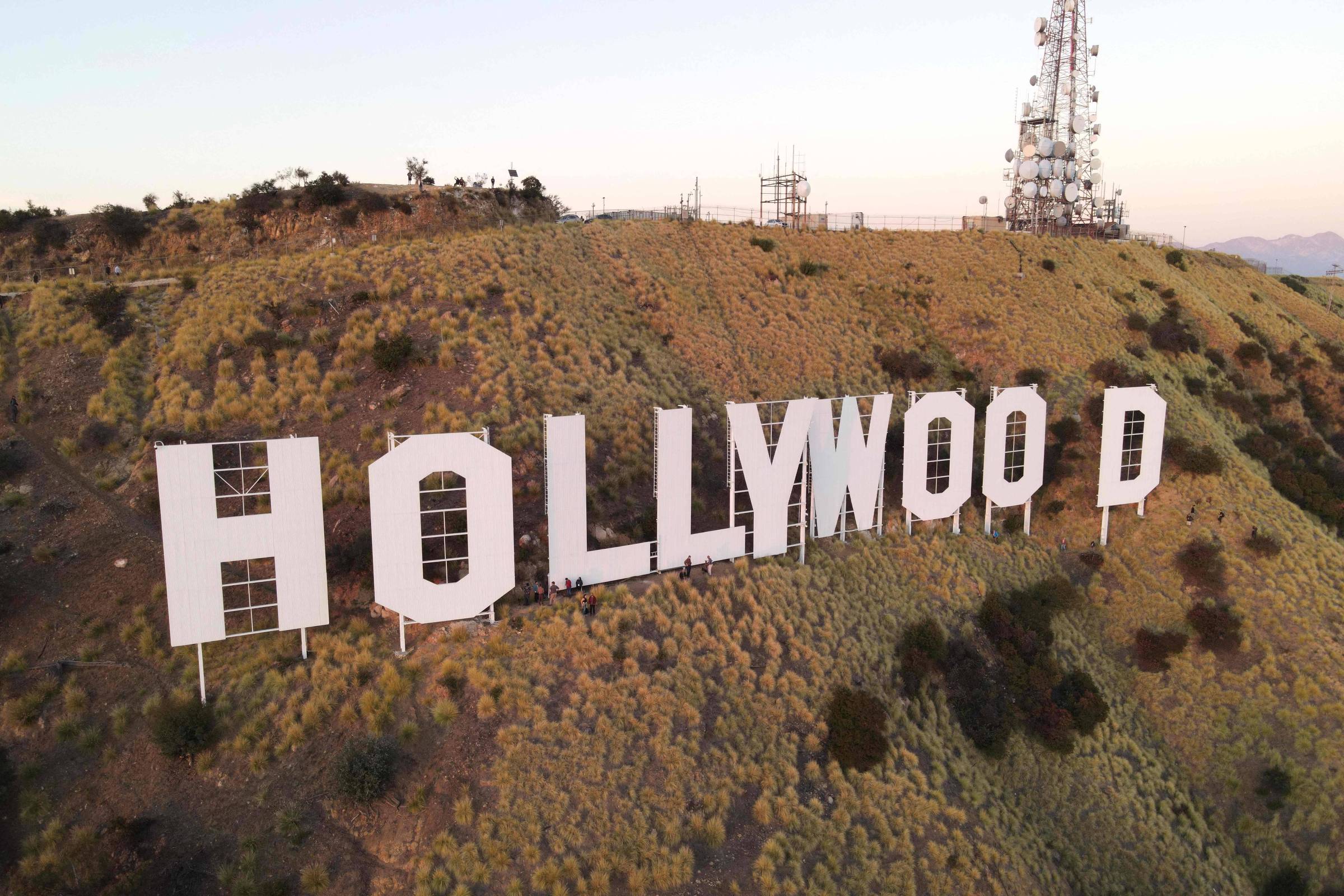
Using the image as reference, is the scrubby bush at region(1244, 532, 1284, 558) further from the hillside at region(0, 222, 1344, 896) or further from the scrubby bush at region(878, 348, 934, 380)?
the scrubby bush at region(878, 348, 934, 380)

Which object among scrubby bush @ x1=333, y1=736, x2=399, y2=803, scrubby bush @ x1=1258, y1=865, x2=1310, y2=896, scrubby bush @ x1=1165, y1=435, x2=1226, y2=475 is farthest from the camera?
scrubby bush @ x1=1165, y1=435, x2=1226, y2=475

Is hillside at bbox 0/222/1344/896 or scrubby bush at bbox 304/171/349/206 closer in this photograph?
hillside at bbox 0/222/1344/896

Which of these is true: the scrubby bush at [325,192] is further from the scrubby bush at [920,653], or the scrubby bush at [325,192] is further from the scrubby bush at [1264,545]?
the scrubby bush at [1264,545]

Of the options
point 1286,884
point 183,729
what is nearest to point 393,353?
point 183,729

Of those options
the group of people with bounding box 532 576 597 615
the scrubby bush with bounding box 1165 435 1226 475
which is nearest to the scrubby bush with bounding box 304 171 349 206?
the group of people with bounding box 532 576 597 615

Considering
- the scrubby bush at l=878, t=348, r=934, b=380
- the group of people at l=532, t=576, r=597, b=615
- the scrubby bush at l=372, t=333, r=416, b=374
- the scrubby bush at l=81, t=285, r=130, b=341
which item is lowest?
the group of people at l=532, t=576, r=597, b=615

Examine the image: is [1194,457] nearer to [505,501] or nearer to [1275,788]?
[1275,788]

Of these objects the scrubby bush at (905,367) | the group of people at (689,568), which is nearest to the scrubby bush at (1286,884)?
the group of people at (689,568)
